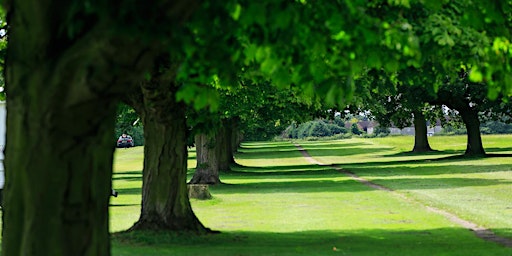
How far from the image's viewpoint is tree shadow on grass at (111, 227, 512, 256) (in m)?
16.2

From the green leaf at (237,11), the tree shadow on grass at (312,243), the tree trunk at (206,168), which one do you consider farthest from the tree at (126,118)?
the green leaf at (237,11)

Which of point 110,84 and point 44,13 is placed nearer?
point 110,84

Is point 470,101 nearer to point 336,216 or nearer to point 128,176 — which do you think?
point 128,176

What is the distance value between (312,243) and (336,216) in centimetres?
710

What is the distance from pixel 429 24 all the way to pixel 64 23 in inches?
366

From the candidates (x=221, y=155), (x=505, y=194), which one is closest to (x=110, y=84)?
(x=505, y=194)

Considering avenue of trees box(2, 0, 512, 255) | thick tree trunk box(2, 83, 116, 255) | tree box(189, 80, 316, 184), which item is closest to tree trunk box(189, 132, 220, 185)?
tree box(189, 80, 316, 184)

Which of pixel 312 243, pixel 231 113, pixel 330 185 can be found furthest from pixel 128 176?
pixel 312 243

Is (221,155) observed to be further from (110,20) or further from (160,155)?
(110,20)

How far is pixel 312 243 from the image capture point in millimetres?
17766

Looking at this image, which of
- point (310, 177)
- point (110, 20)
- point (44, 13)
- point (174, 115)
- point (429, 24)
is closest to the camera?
point (110, 20)

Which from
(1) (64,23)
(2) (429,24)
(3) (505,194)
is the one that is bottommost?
(3) (505,194)

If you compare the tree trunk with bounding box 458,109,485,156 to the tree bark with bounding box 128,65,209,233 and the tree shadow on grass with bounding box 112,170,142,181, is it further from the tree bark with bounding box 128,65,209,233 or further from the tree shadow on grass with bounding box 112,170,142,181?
the tree bark with bounding box 128,65,209,233

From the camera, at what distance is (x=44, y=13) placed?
7762 mm
